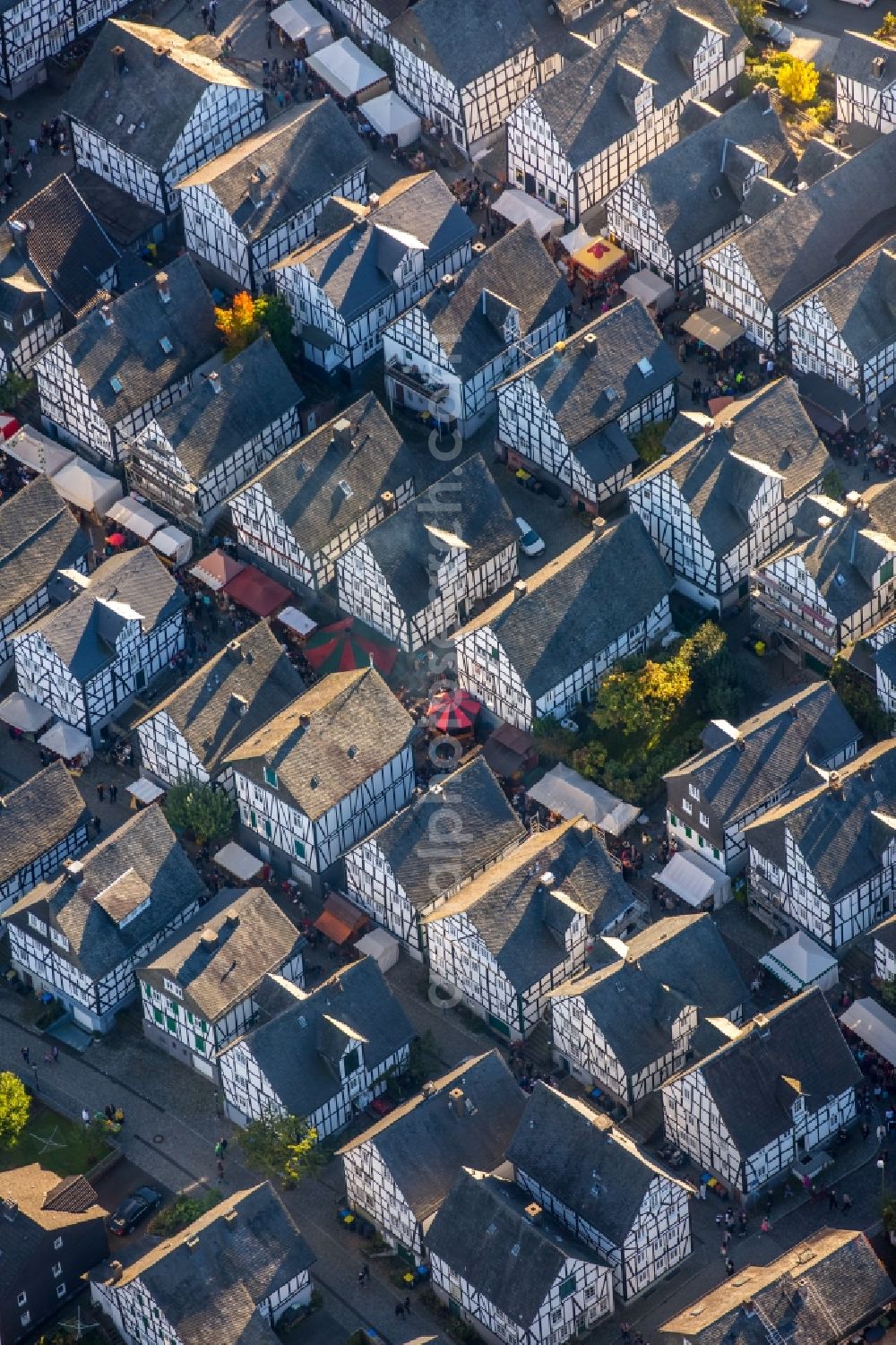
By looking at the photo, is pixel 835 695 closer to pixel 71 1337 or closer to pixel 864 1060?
pixel 864 1060

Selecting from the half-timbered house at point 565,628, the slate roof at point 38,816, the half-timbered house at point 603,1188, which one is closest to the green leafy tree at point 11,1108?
the slate roof at point 38,816

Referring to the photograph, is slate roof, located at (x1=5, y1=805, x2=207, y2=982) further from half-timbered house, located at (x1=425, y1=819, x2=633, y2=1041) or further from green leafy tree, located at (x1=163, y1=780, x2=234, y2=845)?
half-timbered house, located at (x1=425, y1=819, x2=633, y2=1041)

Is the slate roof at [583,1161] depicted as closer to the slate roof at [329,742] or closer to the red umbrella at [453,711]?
the slate roof at [329,742]

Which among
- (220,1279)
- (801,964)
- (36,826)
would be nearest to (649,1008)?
(801,964)

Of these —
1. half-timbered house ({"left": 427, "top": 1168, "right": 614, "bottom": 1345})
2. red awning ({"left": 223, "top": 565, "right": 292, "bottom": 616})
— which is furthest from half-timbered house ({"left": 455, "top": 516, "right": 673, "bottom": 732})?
half-timbered house ({"left": 427, "top": 1168, "right": 614, "bottom": 1345})

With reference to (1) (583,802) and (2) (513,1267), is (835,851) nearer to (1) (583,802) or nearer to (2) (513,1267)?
(1) (583,802)

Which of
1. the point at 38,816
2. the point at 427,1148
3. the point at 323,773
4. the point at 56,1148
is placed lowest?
the point at 427,1148
